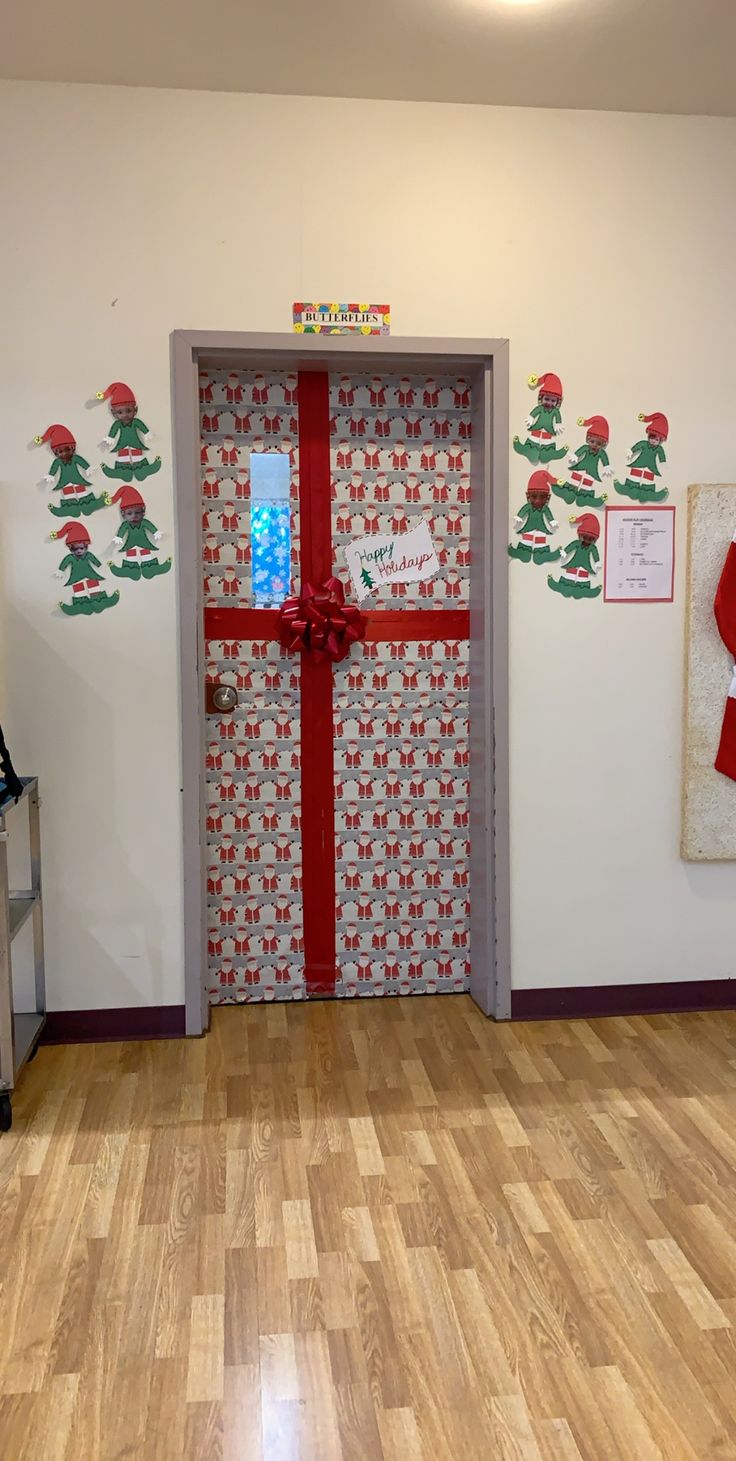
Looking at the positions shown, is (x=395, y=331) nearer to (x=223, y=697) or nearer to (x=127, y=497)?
(x=127, y=497)

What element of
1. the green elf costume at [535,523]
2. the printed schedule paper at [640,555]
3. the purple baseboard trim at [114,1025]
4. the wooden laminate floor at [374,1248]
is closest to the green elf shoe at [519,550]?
the green elf costume at [535,523]

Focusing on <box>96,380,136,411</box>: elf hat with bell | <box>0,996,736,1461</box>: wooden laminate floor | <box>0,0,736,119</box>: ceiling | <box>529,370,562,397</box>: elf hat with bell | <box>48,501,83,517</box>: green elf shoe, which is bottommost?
<box>0,996,736,1461</box>: wooden laminate floor

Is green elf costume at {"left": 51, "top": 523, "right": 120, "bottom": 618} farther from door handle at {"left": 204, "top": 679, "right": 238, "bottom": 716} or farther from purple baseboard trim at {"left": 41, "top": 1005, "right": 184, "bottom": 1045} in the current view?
purple baseboard trim at {"left": 41, "top": 1005, "right": 184, "bottom": 1045}

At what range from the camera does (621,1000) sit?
144 inches

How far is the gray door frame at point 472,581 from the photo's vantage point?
334 centimetres

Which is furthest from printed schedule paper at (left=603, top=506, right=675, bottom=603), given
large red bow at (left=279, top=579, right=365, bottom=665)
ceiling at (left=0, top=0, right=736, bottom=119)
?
ceiling at (left=0, top=0, right=736, bottom=119)

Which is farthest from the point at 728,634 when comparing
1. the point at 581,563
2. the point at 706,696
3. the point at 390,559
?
the point at 390,559

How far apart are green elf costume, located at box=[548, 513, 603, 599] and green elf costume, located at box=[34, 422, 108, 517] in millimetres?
1377

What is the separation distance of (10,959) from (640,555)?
2159 millimetres

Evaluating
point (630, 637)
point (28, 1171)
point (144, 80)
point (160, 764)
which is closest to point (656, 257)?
point (630, 637)

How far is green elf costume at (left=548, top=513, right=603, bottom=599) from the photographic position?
138 inches

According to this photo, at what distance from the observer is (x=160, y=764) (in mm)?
3438

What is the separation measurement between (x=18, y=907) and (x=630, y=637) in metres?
1.98

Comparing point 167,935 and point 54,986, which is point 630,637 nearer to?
point 167,935
